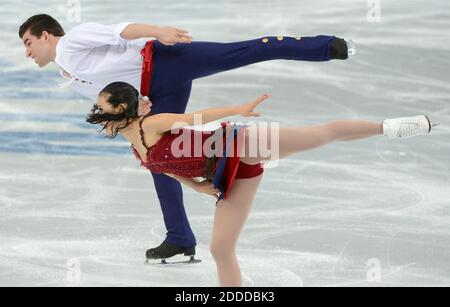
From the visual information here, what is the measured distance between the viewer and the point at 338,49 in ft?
14.9

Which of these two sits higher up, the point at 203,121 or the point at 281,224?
the point at 203,121

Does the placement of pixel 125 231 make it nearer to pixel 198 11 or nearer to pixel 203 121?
pixel 203 121

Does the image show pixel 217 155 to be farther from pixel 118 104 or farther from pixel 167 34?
pixel 167 34

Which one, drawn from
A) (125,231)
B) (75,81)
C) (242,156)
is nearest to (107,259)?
(125,231)

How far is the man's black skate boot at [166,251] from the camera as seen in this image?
16.9 feet

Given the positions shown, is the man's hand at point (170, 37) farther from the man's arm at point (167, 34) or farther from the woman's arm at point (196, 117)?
the woman's arm at point (196, 117)

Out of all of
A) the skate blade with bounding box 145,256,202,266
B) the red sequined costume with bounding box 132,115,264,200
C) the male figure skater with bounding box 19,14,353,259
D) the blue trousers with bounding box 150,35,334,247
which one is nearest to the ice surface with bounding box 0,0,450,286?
the skate blade with bounding box 145,256,202,266

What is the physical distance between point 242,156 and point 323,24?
14.4ft

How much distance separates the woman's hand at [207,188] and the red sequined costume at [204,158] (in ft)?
0.14

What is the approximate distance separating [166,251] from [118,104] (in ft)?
4.00

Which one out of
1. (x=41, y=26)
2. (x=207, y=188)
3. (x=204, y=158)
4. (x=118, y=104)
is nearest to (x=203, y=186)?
(x=207, y=188)

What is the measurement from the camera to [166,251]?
515cm

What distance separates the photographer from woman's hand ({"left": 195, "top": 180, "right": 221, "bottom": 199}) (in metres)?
4.29
